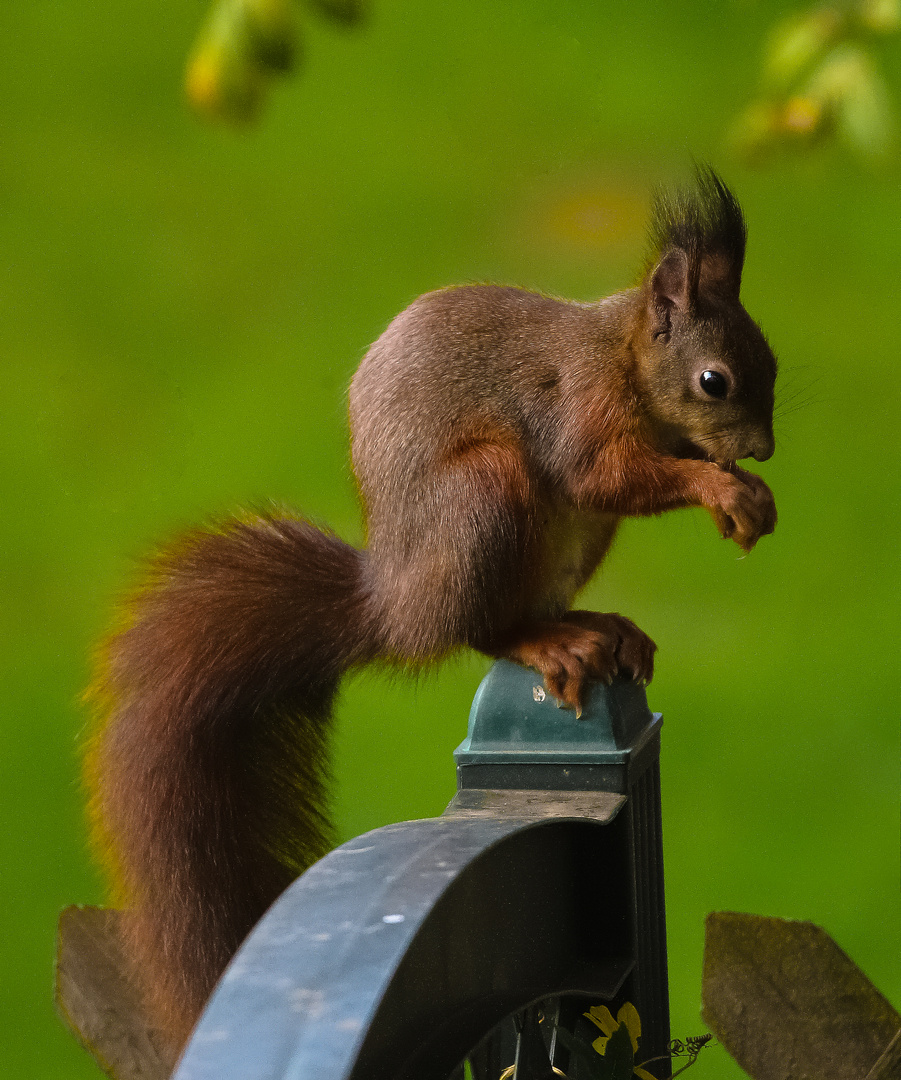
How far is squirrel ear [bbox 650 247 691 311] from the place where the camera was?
88cm

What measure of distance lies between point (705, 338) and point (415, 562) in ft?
0.84

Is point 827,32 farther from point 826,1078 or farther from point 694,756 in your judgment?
point 694,756

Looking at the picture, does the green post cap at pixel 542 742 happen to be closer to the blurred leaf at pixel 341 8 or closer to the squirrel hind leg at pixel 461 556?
the squirrel hind leg at pixel 461 556

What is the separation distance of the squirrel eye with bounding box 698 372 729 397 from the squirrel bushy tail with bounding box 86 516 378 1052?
28 cm

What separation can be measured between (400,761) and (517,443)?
0.87 m

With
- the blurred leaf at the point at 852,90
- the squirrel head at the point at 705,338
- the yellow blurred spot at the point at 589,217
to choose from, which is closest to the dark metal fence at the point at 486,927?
the squirrel head at the point at 705,338

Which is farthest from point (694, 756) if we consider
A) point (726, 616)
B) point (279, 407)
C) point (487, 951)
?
point (487, 951)

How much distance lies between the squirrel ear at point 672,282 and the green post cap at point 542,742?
11.8 inches

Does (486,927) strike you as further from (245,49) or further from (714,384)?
(245,49)

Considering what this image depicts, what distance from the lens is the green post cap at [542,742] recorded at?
27.9 inches

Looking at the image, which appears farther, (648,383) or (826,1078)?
(648,383)

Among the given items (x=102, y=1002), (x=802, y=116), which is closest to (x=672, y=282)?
(x=802, y=116)

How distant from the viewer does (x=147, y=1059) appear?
87 cm

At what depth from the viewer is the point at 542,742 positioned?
28.3 inches
